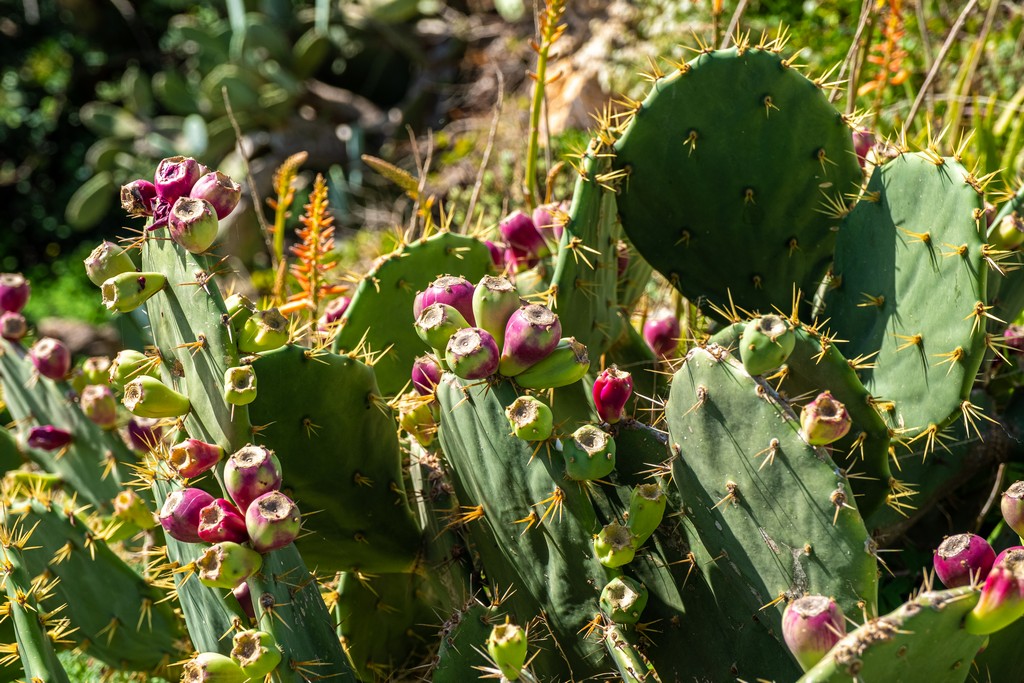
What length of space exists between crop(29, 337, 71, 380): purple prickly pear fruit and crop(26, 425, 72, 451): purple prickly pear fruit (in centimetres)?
11

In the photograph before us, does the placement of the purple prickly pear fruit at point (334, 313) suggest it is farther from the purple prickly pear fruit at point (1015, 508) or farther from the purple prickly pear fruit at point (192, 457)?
the purple prickly pear fruit at point (1015, 508)

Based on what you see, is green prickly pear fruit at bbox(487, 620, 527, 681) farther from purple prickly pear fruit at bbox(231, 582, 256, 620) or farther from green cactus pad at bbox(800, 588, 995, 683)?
purple prickly pear fruit at bbox(231, 582, 256, 620)

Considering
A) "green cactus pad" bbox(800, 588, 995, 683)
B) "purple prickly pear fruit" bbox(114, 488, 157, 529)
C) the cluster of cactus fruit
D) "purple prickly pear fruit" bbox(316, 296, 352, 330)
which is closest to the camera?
"green cactus pad" bbox(800, 588, 995, 683)

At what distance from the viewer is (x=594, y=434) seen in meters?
1.23

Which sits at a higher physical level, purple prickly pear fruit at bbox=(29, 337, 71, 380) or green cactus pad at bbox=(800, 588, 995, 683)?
green cactus pad at bbox=(800, 588, 995, 683)

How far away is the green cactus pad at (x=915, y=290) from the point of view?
56.2 inches

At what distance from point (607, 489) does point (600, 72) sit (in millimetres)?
4179

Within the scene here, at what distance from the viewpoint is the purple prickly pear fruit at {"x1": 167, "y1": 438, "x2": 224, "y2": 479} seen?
1.33 m

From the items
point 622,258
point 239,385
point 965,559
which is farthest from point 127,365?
point 965,559

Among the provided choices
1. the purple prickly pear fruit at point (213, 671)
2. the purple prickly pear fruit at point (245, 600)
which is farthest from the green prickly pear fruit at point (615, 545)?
the purple prickly pear fruit at point (245, 600)

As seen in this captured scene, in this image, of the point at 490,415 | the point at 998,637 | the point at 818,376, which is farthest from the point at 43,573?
the point at 998,637

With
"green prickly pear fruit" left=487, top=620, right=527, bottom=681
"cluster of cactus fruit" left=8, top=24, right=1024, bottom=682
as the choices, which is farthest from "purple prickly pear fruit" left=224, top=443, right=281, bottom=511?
"green prickly pear fruit" left=487, top=620, right=527, bottom=681

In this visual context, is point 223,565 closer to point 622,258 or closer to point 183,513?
point 183,513

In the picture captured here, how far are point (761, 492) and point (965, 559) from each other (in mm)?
238
